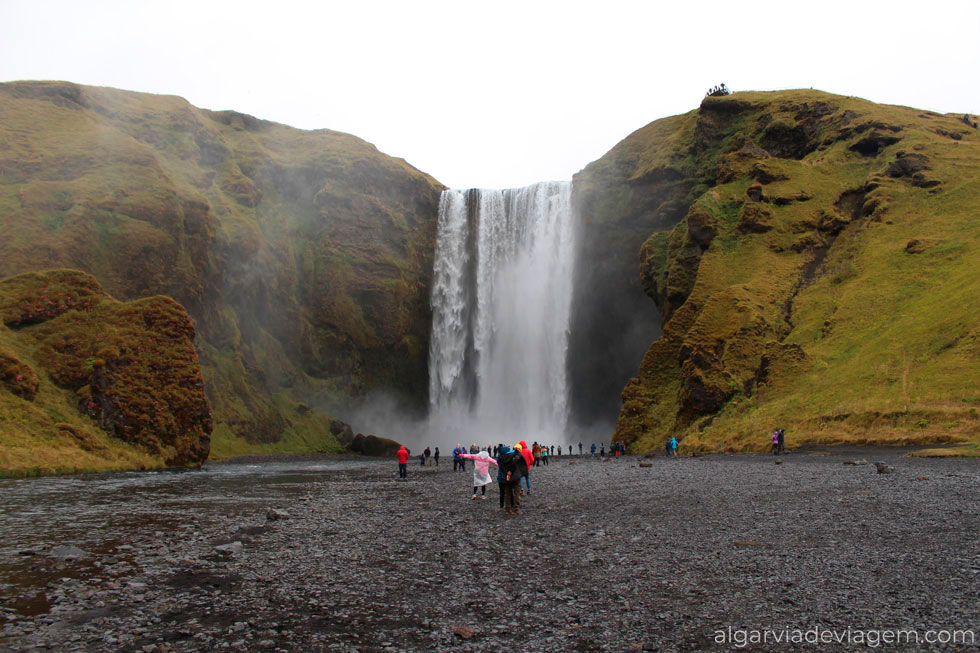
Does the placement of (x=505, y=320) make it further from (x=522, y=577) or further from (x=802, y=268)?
(x=522, y=577)

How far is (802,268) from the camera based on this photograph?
53000 mm

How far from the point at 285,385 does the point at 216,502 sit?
5949cm

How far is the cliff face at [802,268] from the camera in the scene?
35.5 metres

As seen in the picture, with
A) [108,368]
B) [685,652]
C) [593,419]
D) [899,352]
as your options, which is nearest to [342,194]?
[593,419]

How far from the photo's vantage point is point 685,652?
5848 millimetres

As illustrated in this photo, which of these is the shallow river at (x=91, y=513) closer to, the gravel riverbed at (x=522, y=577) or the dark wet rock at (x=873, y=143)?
the gravel riverbed at (x=522, y=577)

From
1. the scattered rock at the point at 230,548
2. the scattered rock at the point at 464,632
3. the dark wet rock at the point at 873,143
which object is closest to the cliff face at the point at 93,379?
the scattered rock at the point at 230,548

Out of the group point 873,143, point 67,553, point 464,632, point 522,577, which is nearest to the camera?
point 464,632

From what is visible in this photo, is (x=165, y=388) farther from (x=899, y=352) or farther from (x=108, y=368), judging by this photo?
(x=899, y=352)

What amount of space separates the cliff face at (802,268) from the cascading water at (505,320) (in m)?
6.79

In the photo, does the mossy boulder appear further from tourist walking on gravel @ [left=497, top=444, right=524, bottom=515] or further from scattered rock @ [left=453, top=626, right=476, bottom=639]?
scattered rock @ [left=453, top=626, right=476, bottom=639]

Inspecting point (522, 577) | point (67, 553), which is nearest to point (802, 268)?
point (522, 577)

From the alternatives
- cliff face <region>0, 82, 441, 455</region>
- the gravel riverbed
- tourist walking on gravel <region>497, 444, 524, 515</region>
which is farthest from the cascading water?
the gravel riverbed

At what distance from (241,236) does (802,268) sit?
61748 mm
